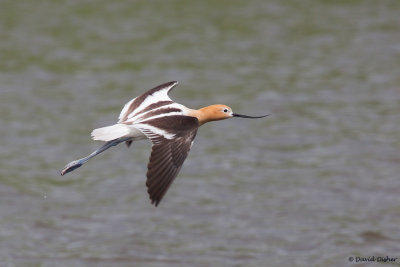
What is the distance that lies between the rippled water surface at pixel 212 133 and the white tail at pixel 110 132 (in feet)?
8.71

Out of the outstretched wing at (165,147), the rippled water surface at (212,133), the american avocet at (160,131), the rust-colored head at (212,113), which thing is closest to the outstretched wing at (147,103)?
the american avocet at (160,131)

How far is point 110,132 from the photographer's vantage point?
6871 mm

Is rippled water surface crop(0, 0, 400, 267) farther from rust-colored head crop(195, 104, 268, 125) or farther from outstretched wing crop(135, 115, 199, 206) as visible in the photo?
outstretched wing crop(135, 115, 199, 206)

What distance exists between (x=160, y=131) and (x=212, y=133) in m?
5.52

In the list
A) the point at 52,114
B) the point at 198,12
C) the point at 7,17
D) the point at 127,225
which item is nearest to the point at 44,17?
the point at 7,17

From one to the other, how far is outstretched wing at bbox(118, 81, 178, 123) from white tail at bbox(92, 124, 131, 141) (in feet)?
1.28

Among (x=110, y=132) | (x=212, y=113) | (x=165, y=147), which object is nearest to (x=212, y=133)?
(x=212, y=113)

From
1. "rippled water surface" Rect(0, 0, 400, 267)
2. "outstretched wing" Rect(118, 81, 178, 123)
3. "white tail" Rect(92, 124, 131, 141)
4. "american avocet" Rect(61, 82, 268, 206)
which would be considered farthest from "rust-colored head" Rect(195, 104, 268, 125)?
"rippled water surface" Rect(0, 0, 400, 267)

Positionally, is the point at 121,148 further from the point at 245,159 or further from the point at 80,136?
the point at 245,159

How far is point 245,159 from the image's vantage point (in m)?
11.4

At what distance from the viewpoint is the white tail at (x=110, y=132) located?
6.79m

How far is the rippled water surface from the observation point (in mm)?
9766

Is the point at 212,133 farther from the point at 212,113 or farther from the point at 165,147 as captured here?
the point at 165,147

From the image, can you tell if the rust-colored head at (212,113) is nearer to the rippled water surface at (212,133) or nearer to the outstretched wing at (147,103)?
the outstretched wing at (147,103)
